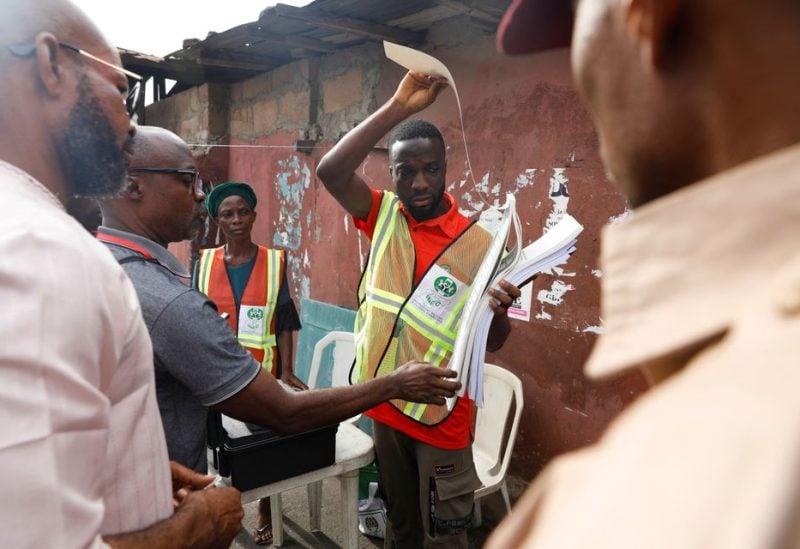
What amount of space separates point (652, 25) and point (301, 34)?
3.99m

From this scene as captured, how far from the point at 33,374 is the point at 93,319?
0.41ft

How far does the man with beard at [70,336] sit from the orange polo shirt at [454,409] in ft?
3.39

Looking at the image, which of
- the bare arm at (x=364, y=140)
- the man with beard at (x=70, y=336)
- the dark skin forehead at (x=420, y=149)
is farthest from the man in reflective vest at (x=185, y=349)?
the dark skin forehead at (x=420, y=149)

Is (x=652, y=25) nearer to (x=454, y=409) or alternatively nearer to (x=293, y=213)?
(x=454, y=409)

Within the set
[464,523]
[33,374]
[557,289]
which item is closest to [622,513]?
[33,374]

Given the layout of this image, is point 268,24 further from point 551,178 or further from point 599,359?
point 599,359

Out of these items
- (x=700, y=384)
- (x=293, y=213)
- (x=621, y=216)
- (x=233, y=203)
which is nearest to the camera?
(x=700, y=384)

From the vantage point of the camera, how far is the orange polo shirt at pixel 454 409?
7.18 feet

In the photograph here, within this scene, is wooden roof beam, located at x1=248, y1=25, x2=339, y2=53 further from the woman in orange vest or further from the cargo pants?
the cargo pants

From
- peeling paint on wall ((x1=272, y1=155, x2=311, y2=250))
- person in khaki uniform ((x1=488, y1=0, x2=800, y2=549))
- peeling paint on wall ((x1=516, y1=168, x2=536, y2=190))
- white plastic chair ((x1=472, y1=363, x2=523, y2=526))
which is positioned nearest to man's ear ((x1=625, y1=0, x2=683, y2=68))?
person in khaki uniform ((x1=488, y1=0, x2=800, y2=549))

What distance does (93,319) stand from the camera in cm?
82

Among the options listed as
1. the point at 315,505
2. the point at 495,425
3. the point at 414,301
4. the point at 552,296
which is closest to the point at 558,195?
the point at 552,296

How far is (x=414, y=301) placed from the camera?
2.15 m

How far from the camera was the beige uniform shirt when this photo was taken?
0.77 feet
